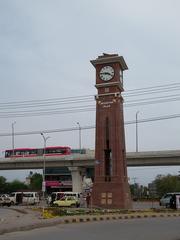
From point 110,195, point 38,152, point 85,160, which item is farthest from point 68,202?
point 38,152

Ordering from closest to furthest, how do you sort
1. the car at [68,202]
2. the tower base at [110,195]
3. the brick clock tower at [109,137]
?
the tower base at [110,195]
the brick clock tower at [109,137]
the car at [68,202]

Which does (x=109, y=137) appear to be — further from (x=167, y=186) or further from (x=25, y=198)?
(x=167, y=186)

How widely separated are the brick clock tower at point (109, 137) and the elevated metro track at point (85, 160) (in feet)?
103

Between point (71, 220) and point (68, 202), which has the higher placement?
point (68, 202)

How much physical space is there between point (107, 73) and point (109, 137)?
23.8 ft

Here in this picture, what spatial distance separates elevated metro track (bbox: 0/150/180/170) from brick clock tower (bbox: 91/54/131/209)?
3128 centimetres

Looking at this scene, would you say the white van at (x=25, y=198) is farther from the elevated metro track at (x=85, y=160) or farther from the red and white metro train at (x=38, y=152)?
the red and white metro train at (x=38, y=152)

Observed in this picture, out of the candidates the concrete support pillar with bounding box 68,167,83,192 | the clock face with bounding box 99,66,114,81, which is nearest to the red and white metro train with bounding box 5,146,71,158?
the concrete support pillar with bounding box 68,167,83,192

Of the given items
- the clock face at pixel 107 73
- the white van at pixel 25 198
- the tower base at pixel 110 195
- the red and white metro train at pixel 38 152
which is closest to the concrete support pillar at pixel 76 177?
the red and white metro train at pixel 38 152

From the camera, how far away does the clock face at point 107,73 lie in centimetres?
5512

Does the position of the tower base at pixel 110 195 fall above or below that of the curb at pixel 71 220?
above

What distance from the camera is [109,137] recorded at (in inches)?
2138

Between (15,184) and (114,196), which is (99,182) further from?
(15,184)

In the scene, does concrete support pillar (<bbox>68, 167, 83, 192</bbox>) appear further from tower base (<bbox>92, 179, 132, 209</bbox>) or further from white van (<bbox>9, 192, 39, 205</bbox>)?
tower base (<bbox>92, 179, 132, 209</bbox>)
